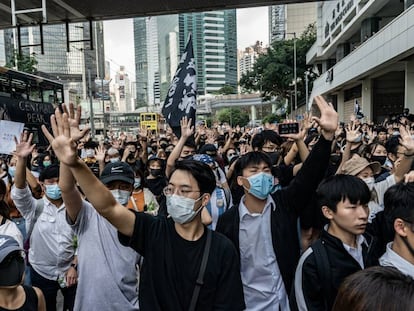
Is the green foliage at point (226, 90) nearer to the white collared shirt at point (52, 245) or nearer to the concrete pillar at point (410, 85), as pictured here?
the concrete pillar at point (410, 85)

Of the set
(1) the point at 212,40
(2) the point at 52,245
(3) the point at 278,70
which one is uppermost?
(1) the point at 212,40

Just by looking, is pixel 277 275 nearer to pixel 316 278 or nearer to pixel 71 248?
pixel 316 278

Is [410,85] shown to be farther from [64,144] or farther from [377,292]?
[377,292]

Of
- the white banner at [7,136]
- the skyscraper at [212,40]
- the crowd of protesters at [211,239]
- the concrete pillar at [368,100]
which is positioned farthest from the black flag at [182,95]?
the skyscraper at [212,40]

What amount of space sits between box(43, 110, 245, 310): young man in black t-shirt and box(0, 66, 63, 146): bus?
989 centimetres

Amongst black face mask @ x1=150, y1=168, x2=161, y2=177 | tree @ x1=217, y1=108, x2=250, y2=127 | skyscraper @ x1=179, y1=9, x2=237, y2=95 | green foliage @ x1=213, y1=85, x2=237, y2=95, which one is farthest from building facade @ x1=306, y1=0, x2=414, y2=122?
green foliage @ x1=213, y1=85, x2=237, y2=95

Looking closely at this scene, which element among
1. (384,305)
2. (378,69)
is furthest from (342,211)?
(378,69)

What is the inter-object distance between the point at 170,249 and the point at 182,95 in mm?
4162

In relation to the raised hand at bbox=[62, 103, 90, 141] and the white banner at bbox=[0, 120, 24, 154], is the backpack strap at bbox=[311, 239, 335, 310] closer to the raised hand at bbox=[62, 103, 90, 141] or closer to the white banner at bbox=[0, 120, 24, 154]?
the raised hand at bbox=[62, 103, 90, 141]

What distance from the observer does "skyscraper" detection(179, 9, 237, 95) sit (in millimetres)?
40700

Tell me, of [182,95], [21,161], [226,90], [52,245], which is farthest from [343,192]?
[226,90]

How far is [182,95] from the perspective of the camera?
19.7 ft

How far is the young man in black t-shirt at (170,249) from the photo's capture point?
1.99 metres

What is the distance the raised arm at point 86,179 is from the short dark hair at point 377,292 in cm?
Answer: 115
